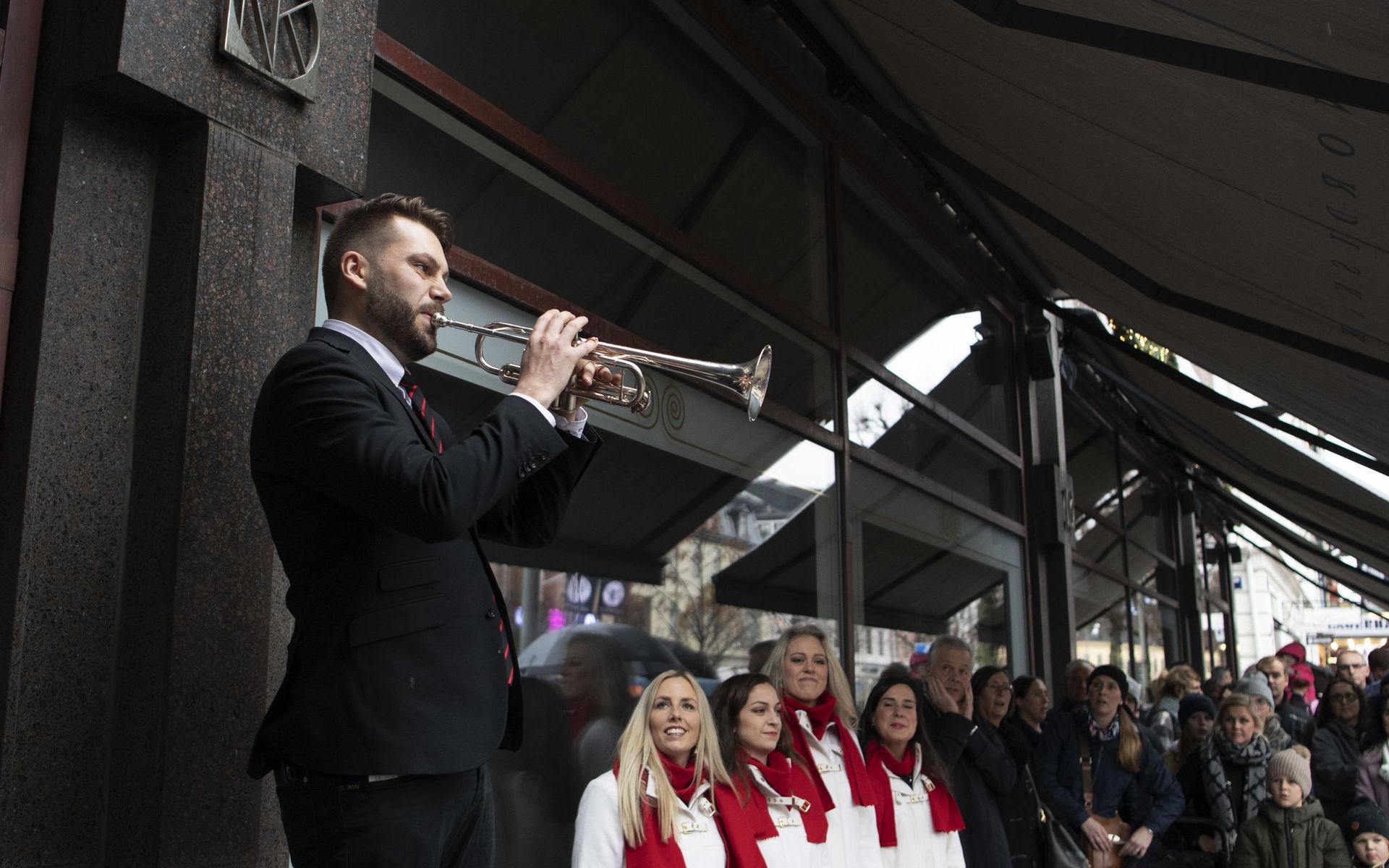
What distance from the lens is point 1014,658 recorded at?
32.7 ft

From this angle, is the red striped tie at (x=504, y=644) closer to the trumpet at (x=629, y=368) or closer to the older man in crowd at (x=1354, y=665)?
the trumpet at (x=629, y=368)

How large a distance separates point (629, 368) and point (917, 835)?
8.77 feet

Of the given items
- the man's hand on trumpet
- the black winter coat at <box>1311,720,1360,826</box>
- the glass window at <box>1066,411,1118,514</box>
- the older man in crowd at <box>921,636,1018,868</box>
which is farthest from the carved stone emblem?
the glass window at <box>1066,411,1118,514</box>

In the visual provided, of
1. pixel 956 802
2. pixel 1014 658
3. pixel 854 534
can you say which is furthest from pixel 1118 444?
pixel 956 802

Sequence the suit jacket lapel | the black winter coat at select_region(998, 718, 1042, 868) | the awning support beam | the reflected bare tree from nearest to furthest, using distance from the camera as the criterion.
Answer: the suit jacket lapel, the awning support beam, the reflected bare tree, the black winter coat at select_region(998, 718, 1042, 868)

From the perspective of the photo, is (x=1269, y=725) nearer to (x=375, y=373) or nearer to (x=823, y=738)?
(x=823, y=738)

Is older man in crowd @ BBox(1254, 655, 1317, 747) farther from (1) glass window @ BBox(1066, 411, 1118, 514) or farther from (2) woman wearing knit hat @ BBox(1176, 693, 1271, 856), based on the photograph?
(1) glass window @ BBox(1066, 411, 1118, 514)

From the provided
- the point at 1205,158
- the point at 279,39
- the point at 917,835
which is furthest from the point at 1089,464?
the point at 279,39

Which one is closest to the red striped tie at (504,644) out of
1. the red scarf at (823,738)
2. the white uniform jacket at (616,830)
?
the white uniform jacket at (616,830)

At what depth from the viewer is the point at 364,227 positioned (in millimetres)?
2289

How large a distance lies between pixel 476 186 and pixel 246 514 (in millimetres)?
1872

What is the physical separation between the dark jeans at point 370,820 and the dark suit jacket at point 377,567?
0.04 metres

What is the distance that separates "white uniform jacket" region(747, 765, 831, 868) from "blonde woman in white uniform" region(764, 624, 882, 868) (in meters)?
0.20

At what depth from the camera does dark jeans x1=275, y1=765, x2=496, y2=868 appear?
74.0 inches
